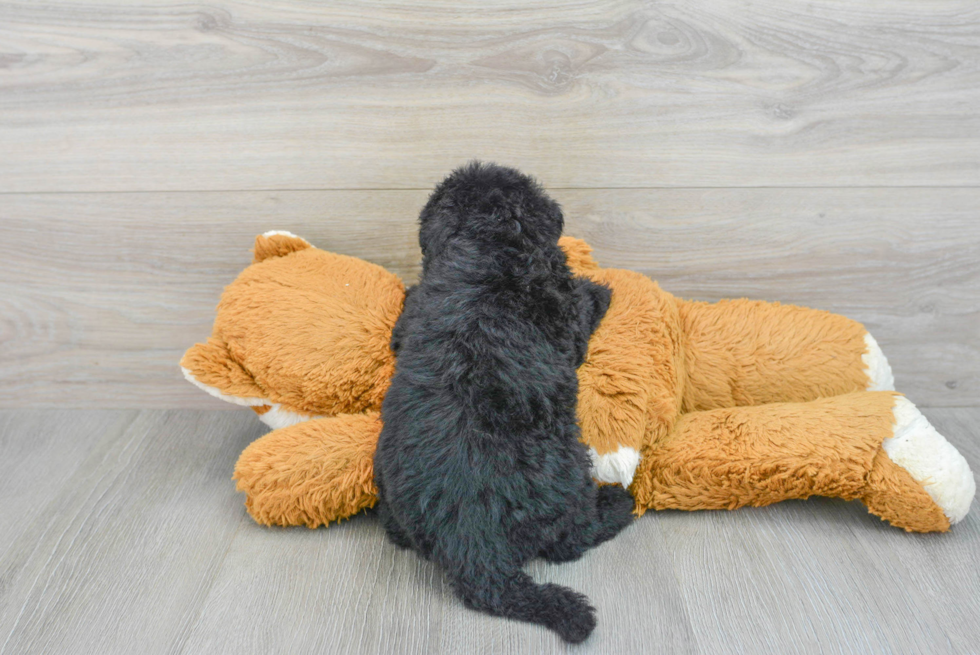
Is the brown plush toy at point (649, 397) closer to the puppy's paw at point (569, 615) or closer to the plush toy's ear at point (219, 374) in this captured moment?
the plush toy's ear at point (219, 374)

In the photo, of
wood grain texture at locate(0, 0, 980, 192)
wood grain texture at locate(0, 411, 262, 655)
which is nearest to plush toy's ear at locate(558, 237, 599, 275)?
wood grain texture at locate(0, 0, 980, 192)

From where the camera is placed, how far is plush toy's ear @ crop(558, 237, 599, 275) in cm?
106

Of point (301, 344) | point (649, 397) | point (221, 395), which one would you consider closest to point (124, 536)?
point (221, 395)

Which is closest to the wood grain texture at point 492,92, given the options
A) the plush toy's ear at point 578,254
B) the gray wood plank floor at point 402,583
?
the plush toy's ear at point 578,254

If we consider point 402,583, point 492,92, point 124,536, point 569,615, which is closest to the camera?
point 569,615

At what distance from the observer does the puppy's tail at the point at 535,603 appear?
0.76m

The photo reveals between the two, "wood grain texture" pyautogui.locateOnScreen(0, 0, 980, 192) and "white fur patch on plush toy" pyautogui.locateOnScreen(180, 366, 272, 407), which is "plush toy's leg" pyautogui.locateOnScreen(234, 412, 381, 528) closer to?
"white fur patch on plush toy" pyautogui.locateOnScreen(180, 366, 272, 407)

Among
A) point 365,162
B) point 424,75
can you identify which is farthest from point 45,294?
point 424,75

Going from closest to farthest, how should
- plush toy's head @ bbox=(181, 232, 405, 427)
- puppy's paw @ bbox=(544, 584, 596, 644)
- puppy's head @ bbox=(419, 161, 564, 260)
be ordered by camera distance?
puppy's paw @ bbox=(544, 584, 596, 644) → puppy's head @ bbox=(419, 161, 564, 260) → plush toy's head @ bbox=(181, 232, 405, 427)

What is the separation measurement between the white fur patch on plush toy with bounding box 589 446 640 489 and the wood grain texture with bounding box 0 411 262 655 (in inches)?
20.5

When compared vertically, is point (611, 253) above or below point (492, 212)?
below

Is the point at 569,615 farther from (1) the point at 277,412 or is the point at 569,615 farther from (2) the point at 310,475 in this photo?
(1) the point at 277,412

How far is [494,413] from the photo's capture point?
0.82m

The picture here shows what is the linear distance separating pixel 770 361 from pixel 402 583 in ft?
2.09
